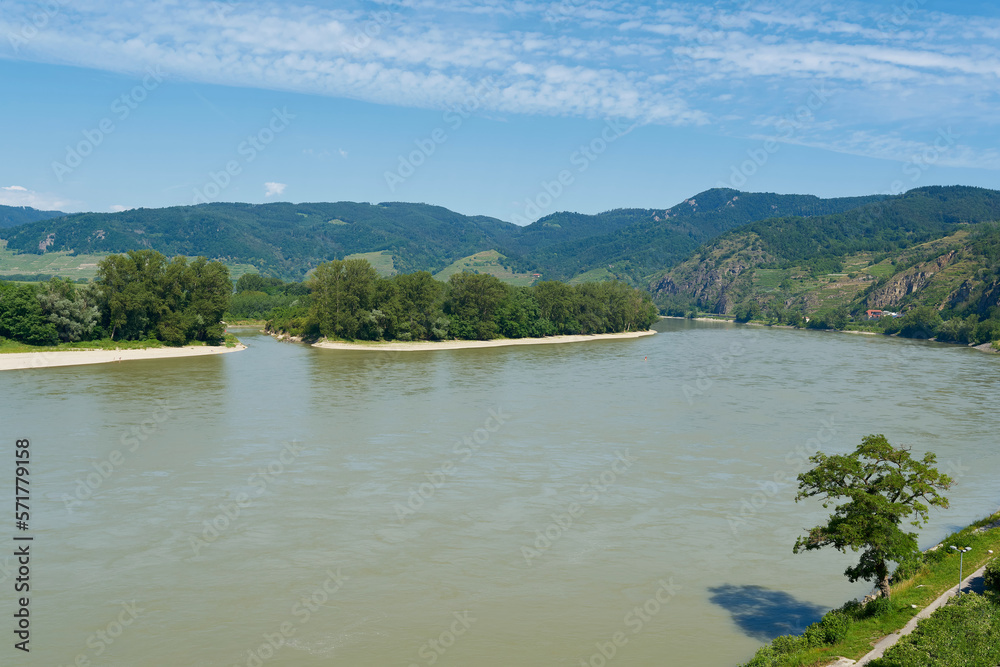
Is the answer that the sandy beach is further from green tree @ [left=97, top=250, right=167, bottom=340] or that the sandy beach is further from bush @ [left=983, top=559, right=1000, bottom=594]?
bush @ [left=983, top=559, right=1000, bottom=594]

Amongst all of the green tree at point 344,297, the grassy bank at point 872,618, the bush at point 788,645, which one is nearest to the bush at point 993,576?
the grassy bank at point 872,618

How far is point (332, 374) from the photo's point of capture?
279 feet

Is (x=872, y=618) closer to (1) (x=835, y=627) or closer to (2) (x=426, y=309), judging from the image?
(1) (x=835, y=627)

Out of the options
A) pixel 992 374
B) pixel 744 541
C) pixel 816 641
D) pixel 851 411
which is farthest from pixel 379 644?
pixel 992 374

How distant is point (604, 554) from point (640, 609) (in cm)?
475

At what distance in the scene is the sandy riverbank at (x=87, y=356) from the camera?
8545 centimetres

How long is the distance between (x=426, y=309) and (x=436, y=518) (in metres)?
101

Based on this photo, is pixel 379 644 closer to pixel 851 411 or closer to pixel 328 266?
pixel 851 411

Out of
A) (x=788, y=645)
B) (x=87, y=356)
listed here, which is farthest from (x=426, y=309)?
(x=788, y=645)

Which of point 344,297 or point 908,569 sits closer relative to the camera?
point 908,569

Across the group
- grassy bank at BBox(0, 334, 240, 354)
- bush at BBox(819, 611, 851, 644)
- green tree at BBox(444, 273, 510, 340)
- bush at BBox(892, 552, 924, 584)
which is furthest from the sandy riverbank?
bush at BBox(892, 552, 924, 584)

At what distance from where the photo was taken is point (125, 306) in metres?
103

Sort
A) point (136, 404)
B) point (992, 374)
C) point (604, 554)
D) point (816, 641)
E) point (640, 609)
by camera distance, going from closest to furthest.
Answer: point (816, 641) < point (640, 609) < point (604, 554) < point (136, 404) < point (992, 374)

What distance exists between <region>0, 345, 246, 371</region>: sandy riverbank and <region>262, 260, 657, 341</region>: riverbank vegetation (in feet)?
79.7
